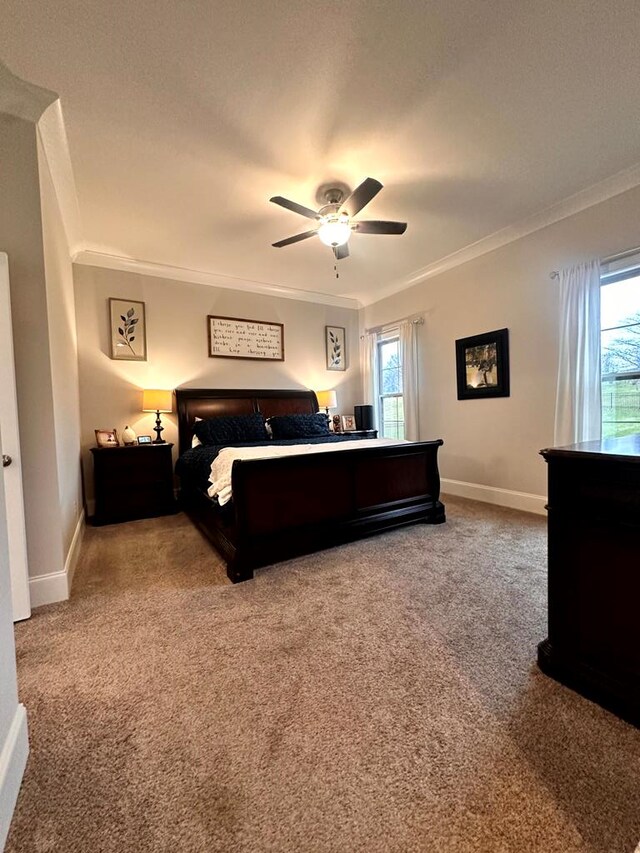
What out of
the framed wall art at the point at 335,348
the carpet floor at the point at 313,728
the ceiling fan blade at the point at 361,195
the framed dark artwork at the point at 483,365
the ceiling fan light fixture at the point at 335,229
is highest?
the ceiling fan blade at the point at 361,195

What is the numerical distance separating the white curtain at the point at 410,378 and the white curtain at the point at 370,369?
72 centimetres

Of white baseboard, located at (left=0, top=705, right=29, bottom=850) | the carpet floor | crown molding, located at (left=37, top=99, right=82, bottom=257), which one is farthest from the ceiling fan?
white baseboard, located at (left=0, top=705, right=29, bottom=850)

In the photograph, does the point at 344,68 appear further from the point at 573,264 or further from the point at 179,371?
the point at 179,371

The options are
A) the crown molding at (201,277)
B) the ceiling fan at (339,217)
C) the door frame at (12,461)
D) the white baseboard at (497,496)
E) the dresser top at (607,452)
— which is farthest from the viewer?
the crown molding at (201,277)

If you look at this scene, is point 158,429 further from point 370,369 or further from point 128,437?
point 370,369

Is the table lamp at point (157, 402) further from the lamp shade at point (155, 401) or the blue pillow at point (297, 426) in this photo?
the blue pillow at point (297, 426)

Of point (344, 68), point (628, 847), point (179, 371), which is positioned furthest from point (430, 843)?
point (179, 371)

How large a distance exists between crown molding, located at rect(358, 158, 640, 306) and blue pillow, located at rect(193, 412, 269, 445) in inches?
113

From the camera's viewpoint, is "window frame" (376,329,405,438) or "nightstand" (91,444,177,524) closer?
"nightstand" (91,444,177,524)

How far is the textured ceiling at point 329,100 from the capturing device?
→ 1.63 metres

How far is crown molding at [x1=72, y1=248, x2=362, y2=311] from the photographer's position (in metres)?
3.92

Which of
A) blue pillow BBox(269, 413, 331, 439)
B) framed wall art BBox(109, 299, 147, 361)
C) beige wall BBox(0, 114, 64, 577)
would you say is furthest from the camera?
blue pillow BBox(269, 413, 331, 439)

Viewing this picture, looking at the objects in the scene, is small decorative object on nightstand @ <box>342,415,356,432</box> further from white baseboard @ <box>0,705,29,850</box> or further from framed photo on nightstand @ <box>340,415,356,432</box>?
white baseboard @ <box>0,705,29,850</box>

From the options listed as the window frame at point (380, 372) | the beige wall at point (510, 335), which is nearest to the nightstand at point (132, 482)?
the window frame at point (380, 372)
